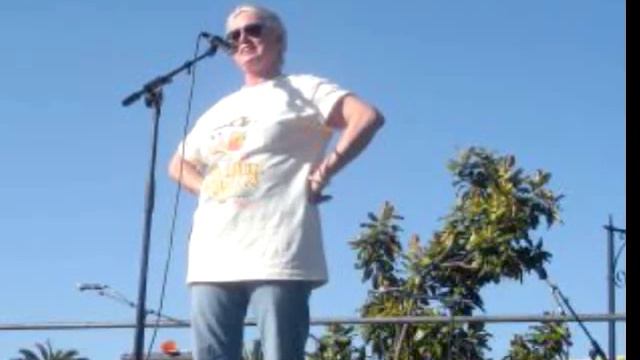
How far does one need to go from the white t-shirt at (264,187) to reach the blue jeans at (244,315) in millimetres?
31

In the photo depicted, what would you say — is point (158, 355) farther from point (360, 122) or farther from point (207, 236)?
point (360, 122)

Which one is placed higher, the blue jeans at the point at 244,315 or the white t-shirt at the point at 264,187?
the white t-shirt at the point at 264,187

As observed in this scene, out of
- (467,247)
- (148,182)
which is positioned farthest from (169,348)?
(467,247)

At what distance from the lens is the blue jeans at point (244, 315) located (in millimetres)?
2727

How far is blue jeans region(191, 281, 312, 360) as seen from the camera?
8.95ft

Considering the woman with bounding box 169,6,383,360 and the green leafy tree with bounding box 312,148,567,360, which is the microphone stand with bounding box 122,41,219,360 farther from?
the green leafy tree with bounding box 312,148,567,360

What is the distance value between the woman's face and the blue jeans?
1.84 feet

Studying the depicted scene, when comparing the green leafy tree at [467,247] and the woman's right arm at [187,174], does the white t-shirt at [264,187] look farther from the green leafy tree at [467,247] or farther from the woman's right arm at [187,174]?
the green leafy tree at [467,247]

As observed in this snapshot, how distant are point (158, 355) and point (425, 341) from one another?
128 cm

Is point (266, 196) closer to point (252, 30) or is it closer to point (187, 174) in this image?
point (187, 174)

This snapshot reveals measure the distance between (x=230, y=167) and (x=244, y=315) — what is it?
352 mm

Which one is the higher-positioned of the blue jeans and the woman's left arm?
the woman's left arm

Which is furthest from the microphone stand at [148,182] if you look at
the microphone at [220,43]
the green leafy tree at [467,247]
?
the green leafy tree at [467,247]

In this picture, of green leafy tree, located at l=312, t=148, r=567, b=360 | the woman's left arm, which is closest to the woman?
the woman's left arm
